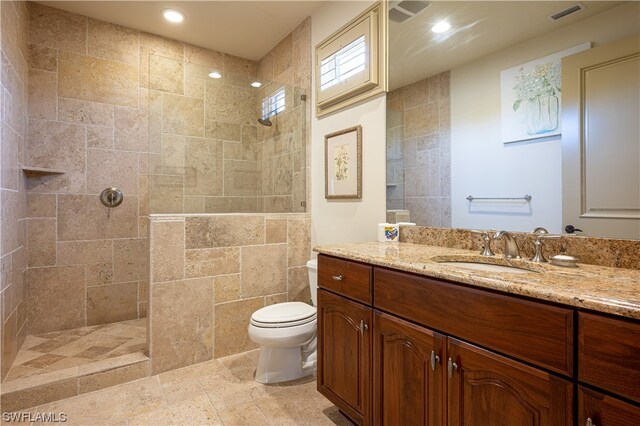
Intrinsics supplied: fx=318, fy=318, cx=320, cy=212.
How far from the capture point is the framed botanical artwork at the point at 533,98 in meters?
1.29

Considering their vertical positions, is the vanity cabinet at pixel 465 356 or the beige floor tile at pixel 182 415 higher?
the vanity cabinet at pixel 465 356

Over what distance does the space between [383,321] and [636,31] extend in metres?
1.38

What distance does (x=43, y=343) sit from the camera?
2.40m

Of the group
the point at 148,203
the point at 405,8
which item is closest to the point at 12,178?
the point at 148,203

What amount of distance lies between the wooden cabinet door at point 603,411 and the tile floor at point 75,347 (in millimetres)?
2464

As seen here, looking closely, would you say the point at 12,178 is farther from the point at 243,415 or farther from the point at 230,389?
the point at 243,415

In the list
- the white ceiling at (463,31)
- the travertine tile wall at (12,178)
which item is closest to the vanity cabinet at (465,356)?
the white ceiling at (463,31)

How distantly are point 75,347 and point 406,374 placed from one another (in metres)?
2.45

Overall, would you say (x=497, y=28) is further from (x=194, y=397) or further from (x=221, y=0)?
(x=194, y=397)

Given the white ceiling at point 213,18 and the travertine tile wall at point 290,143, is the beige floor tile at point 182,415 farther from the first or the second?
the white ceiling at point 213,18

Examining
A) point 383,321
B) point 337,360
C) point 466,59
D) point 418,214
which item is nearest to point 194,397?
point 337,360

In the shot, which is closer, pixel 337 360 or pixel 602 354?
pixel 602 354

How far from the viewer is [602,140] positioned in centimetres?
116
